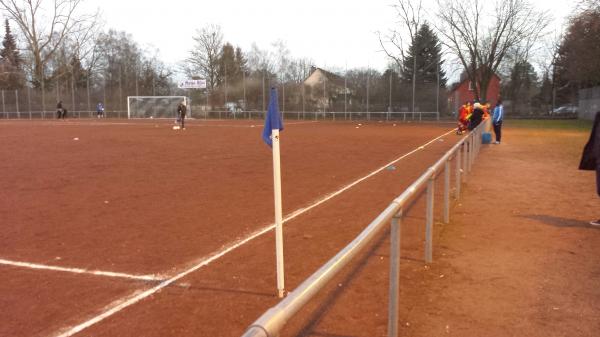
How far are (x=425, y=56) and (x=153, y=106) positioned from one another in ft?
105

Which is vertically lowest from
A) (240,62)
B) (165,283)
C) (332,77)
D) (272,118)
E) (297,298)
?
(165,283)

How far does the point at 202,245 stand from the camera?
6016 mm

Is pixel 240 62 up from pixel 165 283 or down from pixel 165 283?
up

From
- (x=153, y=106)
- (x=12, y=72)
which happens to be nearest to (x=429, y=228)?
(x=153, y=106)

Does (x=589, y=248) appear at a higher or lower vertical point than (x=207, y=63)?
lower

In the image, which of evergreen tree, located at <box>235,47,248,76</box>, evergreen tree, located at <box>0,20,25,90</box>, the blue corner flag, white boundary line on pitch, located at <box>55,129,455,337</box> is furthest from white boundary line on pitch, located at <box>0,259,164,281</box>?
evergreen tree, located at <box>0,20,25,90</box>

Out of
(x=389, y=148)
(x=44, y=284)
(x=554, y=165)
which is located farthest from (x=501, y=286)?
(x=389, y=148)

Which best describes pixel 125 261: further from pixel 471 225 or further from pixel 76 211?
pixel 471 225

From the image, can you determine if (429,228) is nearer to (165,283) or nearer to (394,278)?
(394,278)

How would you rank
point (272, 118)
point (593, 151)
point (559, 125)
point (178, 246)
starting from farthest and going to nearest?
point (559, 125), point (593, 151), point (178, 246), point (272, 118)

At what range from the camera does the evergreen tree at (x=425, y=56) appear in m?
54.2

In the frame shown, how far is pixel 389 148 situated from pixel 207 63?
170 feet

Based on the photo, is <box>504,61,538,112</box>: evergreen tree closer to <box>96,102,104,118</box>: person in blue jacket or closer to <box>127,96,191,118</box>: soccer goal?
<box>127,96,191,118</box>: soccer goal

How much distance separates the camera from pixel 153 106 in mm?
55906
